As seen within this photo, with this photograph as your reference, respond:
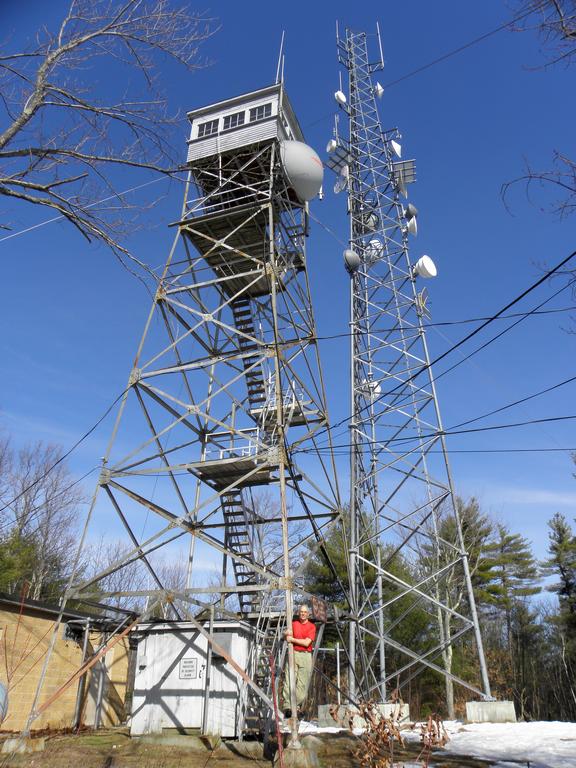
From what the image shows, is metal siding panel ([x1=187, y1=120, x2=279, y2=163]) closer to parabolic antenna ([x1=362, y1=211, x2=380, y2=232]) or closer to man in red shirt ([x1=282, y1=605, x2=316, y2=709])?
parabolic antenna ([x1=362, y1=211, x2=380, y2=232])

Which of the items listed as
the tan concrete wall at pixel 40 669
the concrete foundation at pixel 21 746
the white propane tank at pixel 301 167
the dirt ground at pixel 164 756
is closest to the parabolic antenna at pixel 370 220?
the white propane tank at pixel 301 167

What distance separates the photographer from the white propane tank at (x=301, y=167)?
527 inches

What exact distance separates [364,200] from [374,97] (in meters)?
4.86

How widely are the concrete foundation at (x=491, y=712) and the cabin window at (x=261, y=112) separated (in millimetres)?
14661

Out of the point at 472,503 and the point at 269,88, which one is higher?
the point at 269,88

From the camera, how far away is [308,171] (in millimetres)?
13484

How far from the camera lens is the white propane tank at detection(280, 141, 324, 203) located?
43.9 ft

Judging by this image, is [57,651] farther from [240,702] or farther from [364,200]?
[364,200]

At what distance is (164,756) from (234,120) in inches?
564

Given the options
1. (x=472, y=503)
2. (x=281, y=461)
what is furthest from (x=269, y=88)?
(x=472, y=503)

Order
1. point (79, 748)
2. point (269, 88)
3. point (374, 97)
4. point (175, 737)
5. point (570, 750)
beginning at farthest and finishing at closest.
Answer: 1. point (374, 97)
2. point (269, 88)
3. point (175, 737)
4. point (79, 748)
5. point (570, 750)

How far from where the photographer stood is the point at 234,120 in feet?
48.3

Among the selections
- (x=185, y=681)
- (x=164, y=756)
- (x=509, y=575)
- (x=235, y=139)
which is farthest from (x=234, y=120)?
(x=509, y=575)

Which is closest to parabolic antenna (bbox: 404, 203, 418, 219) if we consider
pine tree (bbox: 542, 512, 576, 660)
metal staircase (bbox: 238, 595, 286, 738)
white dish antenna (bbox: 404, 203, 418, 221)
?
white dish antenna (bbox: 404, 203, 418, 221)
